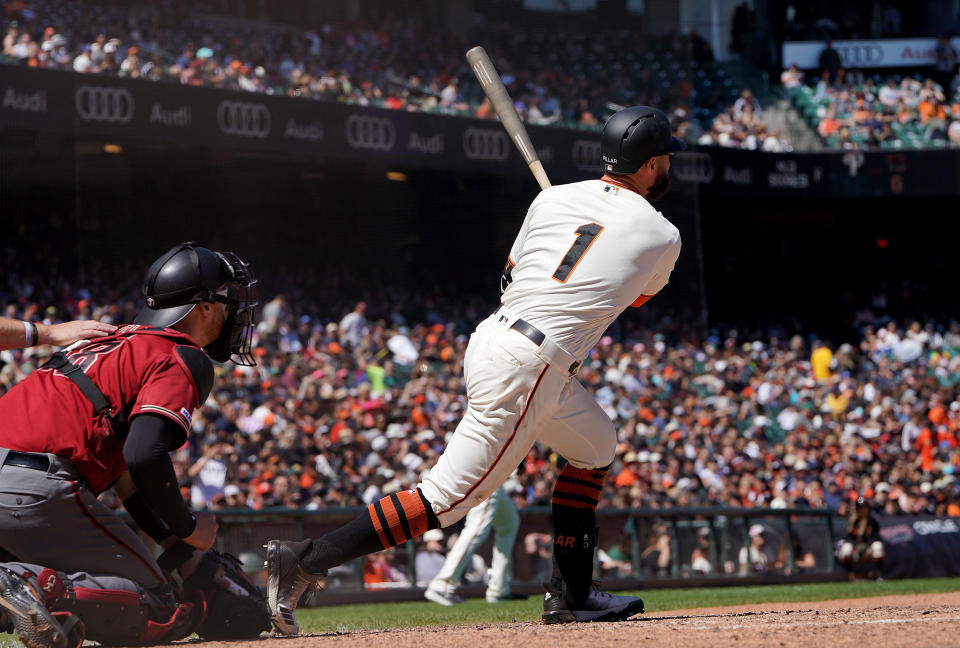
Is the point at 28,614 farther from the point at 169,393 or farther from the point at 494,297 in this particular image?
the point at 494,297

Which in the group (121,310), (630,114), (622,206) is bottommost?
(622,206)

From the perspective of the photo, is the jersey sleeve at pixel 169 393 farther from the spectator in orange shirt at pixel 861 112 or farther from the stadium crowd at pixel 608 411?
the spectator in orange shirt at pixel 861 112

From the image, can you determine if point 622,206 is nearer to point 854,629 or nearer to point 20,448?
point 854,629

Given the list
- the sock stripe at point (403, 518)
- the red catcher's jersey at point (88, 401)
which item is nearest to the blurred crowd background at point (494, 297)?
the sock stripe at point (403, 518)

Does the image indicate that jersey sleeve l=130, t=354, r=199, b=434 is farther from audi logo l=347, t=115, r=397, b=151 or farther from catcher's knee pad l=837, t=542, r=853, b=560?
audi logo l=347, t=115, r=397, b=151

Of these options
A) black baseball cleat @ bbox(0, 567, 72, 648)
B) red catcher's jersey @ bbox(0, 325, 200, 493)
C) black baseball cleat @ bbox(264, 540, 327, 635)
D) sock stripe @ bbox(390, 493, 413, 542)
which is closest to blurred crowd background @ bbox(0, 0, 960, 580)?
black baseball cleat @ bbox(264, 540, 327, 635)

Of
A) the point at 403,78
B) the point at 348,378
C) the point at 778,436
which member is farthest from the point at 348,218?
the point at 778,436
